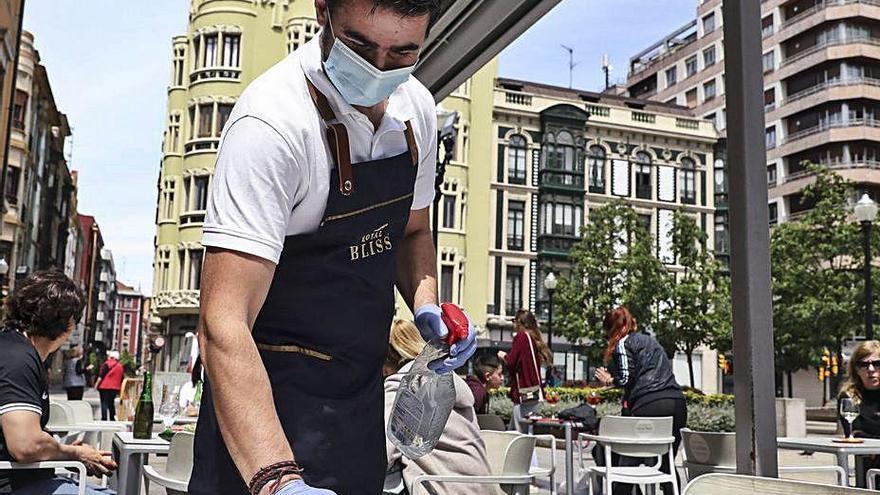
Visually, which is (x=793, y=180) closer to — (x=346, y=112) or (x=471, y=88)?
(x=471, y=88)

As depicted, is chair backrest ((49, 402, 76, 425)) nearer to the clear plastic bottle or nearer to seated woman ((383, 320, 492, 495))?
seated woman ((383, 320, 492, 495))

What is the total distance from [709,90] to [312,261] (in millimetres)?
64072

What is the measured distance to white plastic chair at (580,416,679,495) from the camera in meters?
6.51

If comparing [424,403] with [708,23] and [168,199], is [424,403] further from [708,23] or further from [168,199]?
[708,23]

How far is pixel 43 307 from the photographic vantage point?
3.93 metres

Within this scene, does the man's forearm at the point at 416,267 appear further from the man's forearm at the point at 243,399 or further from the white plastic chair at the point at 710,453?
the white plastic chair at the point at 710,453

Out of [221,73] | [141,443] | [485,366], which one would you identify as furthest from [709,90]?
[141,443]

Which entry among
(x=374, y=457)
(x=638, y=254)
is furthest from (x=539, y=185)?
(x=374, y=457)

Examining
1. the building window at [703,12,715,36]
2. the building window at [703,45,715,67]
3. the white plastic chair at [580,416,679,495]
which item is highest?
the building window at [703,12,715,36]

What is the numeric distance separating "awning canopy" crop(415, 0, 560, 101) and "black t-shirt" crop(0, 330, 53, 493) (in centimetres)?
285

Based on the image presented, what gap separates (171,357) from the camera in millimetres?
33812

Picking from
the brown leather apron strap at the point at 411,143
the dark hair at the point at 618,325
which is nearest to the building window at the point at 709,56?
the dark hair at the point at 618,325

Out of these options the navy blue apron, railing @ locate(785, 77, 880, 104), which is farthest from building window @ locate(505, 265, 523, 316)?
the navy blue apron

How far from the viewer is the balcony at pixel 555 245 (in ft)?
132
